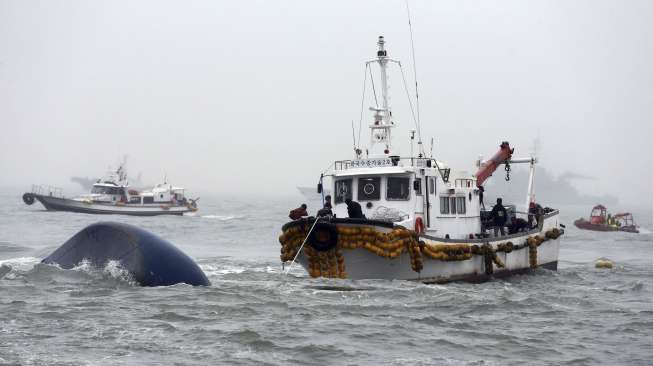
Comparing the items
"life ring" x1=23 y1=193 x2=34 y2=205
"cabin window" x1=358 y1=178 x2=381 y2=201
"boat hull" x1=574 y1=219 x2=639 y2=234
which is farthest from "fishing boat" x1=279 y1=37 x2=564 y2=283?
"life ring" x1=23 y1=193 x2=34 y2=205

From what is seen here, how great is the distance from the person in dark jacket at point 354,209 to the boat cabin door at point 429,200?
2325mm

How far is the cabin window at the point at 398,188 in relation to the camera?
72.4 ft

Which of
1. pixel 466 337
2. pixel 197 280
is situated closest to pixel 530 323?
pixel 466 337

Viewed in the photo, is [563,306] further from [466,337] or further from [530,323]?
[466,337]

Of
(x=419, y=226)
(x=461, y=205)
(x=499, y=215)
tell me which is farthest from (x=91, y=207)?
(x=419, y=226)

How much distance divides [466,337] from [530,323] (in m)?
2.19

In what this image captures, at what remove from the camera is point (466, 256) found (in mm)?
21422

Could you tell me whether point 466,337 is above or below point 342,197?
below

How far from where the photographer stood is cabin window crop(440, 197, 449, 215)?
23.0 metres

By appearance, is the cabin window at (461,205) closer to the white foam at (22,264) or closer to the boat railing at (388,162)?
the boat railing at (388,162)

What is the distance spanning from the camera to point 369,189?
22.3m

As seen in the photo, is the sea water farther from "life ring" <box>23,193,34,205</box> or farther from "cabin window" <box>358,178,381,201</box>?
"life ring" <box>23,193,34,205</box>

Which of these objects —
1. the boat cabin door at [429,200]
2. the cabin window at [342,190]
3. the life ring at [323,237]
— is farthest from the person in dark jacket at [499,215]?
the life ring at [323,237]

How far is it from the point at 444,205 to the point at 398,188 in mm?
1856
